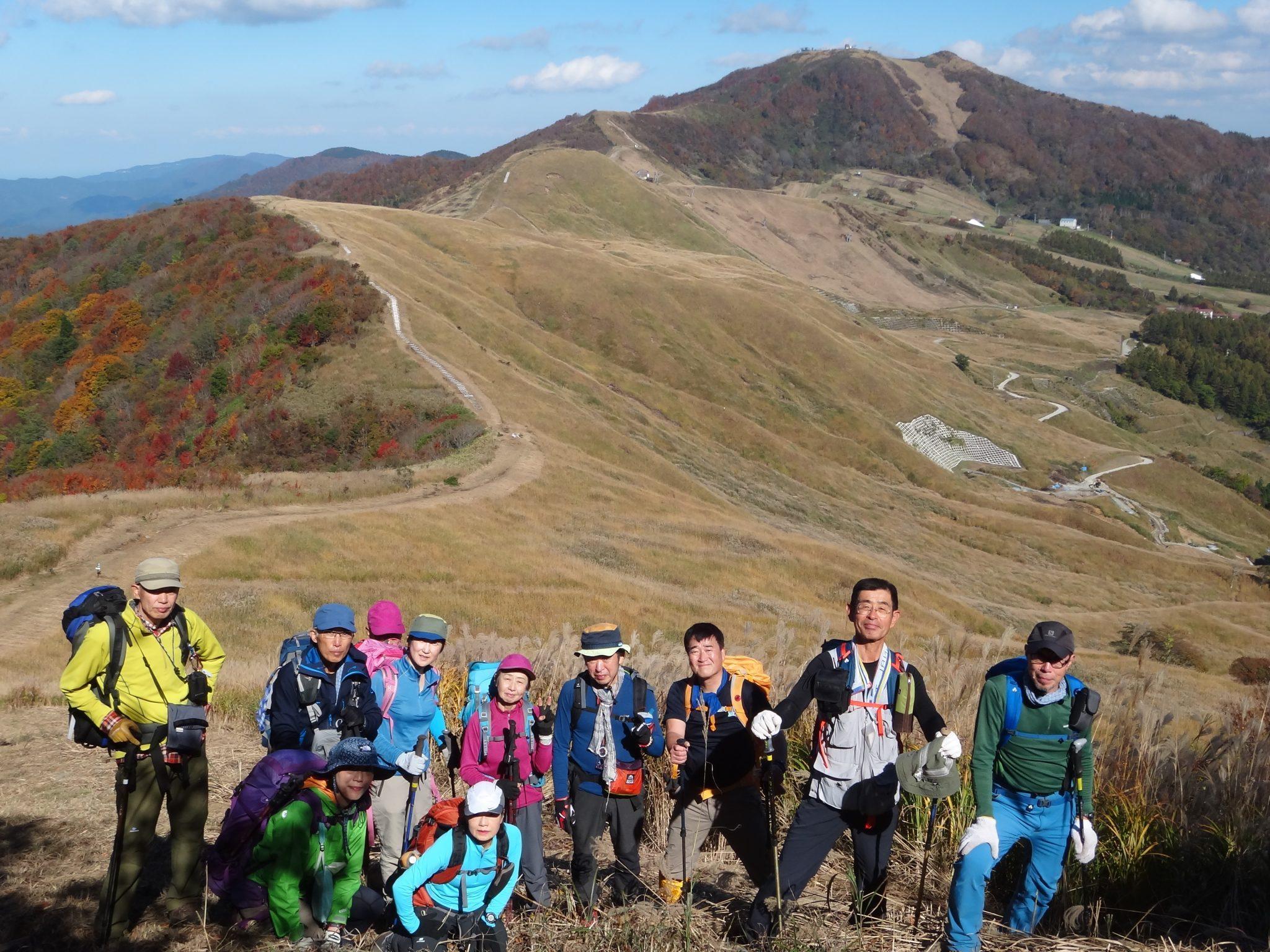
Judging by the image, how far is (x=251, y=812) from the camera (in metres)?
5.30

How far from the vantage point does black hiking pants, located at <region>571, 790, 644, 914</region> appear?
18.5 feet

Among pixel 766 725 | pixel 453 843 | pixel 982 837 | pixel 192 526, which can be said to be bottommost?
pixel 192 526

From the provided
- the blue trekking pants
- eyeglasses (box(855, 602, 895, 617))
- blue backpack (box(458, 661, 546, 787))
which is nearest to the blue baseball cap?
blue backpack (box(458, 661, 546, 787))

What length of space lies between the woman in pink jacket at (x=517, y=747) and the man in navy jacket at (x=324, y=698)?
2.03 ft

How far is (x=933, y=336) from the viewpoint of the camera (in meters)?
144

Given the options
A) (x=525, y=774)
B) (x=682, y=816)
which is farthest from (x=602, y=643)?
(x=682, y=816)

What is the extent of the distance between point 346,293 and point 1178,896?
50678 millimetres

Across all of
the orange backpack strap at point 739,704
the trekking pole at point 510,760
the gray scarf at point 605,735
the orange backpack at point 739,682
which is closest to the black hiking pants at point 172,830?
the trekking pole at point 510,760

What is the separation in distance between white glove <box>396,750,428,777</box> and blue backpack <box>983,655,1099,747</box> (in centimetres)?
310

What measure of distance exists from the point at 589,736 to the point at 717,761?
0.78 metres

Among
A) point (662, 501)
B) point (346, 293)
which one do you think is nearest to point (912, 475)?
point (662, 501)

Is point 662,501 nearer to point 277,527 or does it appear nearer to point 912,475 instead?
point 277,527

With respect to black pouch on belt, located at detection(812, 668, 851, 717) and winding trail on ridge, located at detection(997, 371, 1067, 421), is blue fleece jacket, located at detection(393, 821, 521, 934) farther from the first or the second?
winding trail on ridge, located at detection(997, 371, 1067, 421)

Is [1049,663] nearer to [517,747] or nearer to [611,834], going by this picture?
[611,834]
